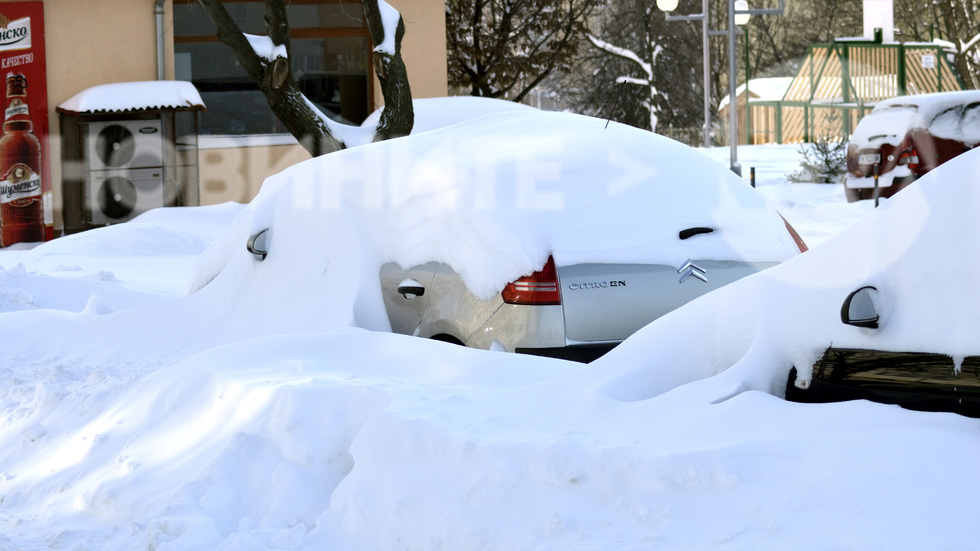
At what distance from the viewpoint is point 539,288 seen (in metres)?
5.15

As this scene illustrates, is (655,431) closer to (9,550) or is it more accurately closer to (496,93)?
(9,550)

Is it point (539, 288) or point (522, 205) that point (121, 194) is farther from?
point (539, 288)

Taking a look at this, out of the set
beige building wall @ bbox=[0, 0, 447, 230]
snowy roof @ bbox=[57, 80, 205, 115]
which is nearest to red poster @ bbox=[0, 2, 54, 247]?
beige building wall @ bbox=[0, 0, 447, 230]

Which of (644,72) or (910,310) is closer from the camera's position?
(910,310)

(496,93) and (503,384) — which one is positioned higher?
(496,93)

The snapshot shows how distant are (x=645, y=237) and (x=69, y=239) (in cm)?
1222

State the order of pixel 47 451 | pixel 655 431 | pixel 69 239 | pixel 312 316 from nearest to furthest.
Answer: pixel 655 431
pixel 47 451
pixel 312 316
pixel 69 239

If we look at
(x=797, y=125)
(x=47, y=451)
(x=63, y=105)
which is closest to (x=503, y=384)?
(x=47, y=451)

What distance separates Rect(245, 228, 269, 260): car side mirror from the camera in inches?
255

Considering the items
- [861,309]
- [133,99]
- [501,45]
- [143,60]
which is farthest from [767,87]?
[861,309]

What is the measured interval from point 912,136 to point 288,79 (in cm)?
869

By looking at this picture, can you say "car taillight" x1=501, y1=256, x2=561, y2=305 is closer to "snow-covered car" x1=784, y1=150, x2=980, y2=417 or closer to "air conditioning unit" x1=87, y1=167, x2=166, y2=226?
"snow-covered car" x1=784, y1=150, x2=980, y2=417

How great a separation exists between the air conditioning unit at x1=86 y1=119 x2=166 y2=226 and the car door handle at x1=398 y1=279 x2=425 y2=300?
43.9 ft

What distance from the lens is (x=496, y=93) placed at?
27.5 metres
